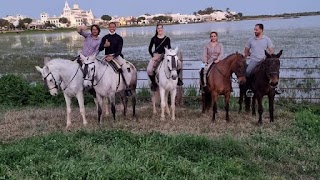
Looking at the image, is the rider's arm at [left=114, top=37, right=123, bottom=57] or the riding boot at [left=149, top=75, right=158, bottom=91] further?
the riding boot at [left=149, top=75, right=158, bottom=91]

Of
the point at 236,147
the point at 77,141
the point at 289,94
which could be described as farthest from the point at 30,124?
the point at 289,94

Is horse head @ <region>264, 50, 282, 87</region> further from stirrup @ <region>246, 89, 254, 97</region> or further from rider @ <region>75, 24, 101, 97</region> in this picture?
rider @ <region>75, 24, 101, 97</region>

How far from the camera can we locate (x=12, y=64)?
84.5 feet

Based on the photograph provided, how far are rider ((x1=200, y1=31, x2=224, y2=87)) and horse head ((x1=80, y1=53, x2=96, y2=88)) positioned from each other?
112 inches

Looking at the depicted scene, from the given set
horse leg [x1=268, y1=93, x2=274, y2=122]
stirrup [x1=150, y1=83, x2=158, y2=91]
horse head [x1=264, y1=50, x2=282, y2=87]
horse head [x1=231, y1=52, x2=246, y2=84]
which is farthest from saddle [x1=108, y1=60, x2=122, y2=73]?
horse leg [x1=268, y1=93, x2=274, y2=122]

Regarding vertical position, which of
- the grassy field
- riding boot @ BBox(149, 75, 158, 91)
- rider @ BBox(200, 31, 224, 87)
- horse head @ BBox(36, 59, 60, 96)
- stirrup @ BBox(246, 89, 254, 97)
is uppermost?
rider @ BBox(200, 31, 224, 87)

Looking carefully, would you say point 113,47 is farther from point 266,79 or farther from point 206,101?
point 266,79

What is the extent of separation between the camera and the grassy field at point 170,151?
611 centimetres

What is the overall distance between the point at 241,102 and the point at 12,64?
18354mm

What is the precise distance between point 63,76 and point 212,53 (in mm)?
3730

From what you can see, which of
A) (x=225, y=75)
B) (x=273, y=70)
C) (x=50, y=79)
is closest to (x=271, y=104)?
(x=273, y=70)

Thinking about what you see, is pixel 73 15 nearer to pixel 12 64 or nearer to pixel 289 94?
pixel 12 64

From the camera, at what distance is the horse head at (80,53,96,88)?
9.57 metres

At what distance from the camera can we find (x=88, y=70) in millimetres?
9586
